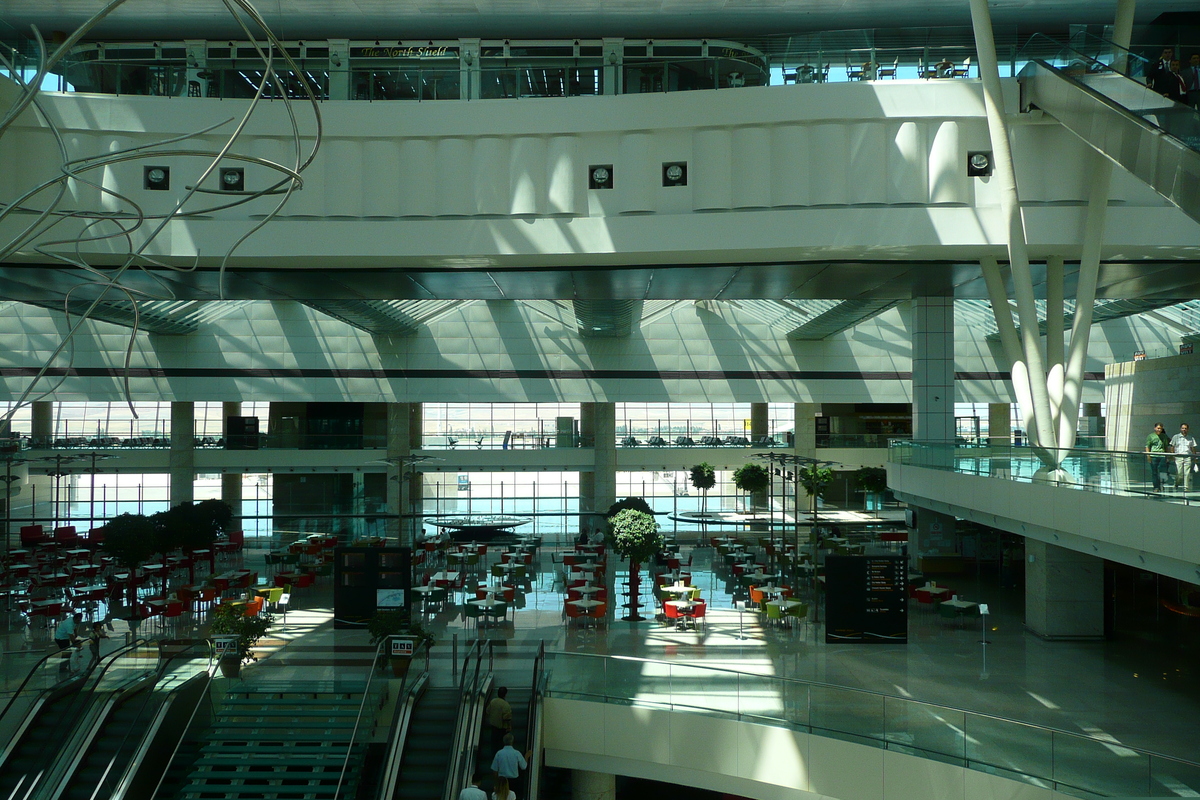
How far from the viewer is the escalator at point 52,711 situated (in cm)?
1028

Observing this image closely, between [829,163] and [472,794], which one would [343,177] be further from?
[472,794]

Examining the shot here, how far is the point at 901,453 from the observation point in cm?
1842

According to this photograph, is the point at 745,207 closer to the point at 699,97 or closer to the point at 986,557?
the point at 699,97

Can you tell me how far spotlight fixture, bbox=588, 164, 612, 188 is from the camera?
15.1 m

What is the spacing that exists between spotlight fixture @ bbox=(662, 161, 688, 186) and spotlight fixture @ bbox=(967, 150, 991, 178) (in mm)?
4541

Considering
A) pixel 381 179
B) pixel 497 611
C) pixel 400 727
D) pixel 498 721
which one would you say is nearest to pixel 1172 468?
pixel 498 721

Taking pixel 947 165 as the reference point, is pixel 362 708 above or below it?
below

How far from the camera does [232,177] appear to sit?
1554 centimetres

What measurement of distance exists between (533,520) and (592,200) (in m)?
17.6

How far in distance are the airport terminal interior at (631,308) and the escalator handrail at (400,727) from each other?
2.4 inches

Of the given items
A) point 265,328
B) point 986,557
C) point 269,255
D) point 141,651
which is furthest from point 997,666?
point 265,328

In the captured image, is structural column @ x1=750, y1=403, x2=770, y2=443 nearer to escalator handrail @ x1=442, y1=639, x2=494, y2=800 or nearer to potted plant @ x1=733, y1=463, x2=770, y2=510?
potted plant @ x1=733, y1=463, x2=770, y2=510

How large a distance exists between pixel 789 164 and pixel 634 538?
23.6 ft

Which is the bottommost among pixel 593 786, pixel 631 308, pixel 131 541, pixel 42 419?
pixel 593 786
